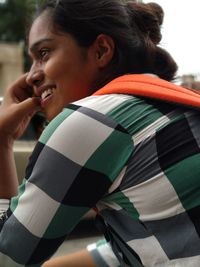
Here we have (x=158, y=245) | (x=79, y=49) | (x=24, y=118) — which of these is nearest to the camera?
(x=158, y=245)

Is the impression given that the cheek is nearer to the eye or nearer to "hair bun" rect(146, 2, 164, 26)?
the eye

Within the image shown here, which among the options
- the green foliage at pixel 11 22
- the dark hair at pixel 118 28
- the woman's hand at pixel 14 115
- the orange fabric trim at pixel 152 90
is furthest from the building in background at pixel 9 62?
the orange fabric trim at pixel 152 90

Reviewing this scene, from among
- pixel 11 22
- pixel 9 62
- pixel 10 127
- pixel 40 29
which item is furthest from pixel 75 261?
pixel 11 22

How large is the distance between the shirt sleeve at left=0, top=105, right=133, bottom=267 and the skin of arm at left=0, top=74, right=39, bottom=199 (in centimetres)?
37

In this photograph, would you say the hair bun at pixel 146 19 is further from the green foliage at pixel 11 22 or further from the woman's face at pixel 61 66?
the green foliage at pixel 11 22

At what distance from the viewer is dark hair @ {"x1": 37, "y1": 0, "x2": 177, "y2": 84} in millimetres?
1480

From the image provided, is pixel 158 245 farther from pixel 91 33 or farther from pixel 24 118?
pixel 24 118

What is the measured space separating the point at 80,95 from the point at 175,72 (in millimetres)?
361

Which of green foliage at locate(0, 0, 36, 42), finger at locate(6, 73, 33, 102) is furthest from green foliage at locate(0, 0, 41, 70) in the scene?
finger at locate(6, 73, 33, 102)

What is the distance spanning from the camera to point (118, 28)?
4.97ft

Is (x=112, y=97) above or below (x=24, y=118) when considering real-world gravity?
above

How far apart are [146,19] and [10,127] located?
574mm

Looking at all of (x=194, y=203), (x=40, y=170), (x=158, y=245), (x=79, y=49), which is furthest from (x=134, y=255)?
(x=79, y=49)

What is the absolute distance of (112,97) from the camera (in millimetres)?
1252
